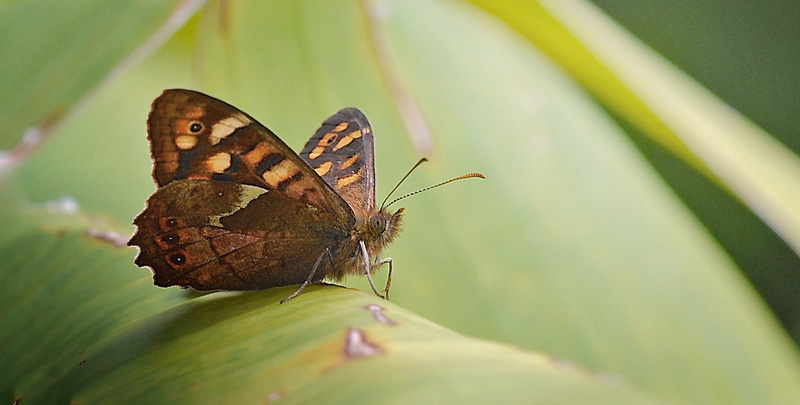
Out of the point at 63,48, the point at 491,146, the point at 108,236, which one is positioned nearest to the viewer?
the point at 108,236

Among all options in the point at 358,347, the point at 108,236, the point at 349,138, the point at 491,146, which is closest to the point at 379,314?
the point at 358,347

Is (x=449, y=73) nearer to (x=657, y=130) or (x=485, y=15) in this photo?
(x=485, y=15)

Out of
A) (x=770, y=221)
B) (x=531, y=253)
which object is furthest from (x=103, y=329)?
(x=770, y=221)

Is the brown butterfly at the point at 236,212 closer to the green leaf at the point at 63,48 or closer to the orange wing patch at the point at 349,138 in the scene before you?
the orange wing patch at the point at 349,138

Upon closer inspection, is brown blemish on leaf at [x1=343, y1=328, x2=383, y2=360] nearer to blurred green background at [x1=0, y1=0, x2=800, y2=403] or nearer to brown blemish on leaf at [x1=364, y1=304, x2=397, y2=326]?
brown blemish on leaf at [x1=364, y1=304, x2=397, y2=326]

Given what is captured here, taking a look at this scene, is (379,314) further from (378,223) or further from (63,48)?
(63,48)

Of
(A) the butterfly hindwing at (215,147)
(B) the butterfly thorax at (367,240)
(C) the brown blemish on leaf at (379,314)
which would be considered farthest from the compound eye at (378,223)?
(C) the brown blemish on leaf at (379,314)
